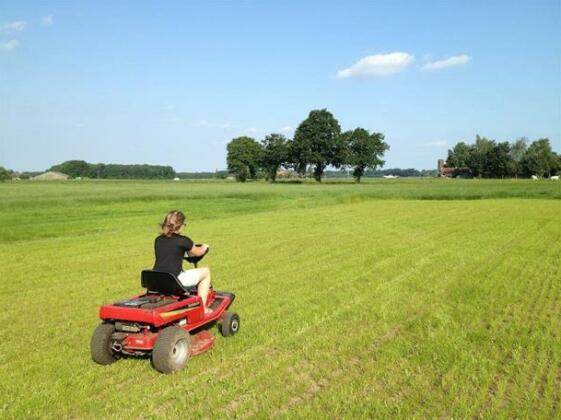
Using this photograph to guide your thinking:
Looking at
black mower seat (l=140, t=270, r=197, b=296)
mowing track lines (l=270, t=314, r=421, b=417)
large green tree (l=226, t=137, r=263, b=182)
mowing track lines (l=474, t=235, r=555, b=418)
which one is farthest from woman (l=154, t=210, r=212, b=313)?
large green tree (l=226, t=137, r=263, b=182)

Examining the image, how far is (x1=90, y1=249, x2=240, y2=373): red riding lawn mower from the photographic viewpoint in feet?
19.2

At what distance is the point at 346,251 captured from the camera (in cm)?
1534

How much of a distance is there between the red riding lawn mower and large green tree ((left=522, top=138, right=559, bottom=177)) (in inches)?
5201

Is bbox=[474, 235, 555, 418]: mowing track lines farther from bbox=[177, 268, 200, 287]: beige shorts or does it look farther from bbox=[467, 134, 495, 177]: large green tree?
bbox=[467, 134, 495, 177]: large green tree

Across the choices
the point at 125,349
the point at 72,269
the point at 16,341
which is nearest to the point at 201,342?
the point at 125,349

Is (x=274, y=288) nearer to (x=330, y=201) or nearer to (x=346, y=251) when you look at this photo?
(x=346, y=251)

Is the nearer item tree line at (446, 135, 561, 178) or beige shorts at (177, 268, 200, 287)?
beige shorts at (177, 268, 200, 287)

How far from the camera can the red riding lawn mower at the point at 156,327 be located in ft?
19.2

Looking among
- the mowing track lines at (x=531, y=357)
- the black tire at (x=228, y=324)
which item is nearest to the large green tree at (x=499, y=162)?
the mowing track lines at (x=531, y=357)

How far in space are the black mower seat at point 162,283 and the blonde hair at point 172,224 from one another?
2.09ft

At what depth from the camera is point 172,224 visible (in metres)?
6.54

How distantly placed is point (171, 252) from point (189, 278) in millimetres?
455

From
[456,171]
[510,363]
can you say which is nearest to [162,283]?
[510,363]

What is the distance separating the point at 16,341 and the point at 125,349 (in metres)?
2.42
